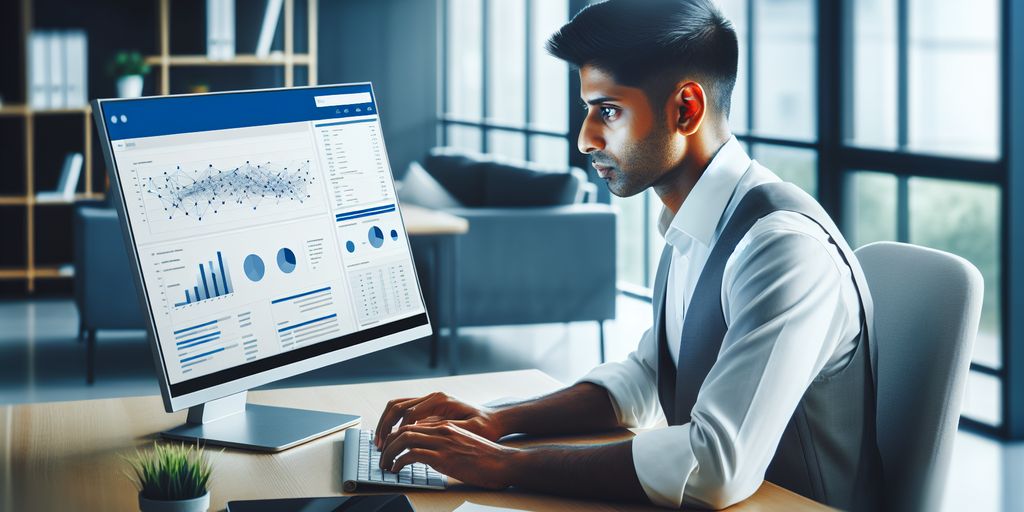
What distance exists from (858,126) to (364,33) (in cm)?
486

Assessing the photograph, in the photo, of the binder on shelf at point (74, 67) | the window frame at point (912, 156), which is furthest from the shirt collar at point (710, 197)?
the binder on shelf at point (74, 67)

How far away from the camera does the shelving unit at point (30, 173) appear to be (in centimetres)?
668

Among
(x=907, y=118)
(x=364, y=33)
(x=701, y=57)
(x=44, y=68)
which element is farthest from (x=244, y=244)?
(x=364, y=33)

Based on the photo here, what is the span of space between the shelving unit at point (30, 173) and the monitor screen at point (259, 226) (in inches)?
216

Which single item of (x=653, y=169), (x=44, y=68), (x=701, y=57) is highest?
(x=44, y=68)

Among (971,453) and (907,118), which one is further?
(907,118)

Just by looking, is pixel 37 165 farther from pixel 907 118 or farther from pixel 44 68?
pixel 907 118

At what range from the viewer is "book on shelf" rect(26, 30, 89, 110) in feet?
21.9

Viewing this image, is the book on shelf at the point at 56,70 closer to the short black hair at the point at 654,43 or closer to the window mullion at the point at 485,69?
the window mullion at the point at 485,69

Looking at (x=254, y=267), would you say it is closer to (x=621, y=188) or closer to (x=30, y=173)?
(x=621, y=188)

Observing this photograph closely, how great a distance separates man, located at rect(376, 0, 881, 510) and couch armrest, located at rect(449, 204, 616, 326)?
11.0 feet

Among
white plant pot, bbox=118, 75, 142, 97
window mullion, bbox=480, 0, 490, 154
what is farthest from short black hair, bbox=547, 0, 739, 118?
window mullion, bbox=480, 0, 490, 154

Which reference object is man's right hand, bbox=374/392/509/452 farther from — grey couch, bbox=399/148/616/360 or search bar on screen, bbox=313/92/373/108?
grey couch, bbox=399/148/616/360

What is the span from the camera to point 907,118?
417 centimetres
